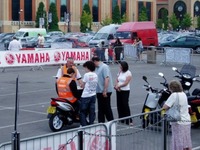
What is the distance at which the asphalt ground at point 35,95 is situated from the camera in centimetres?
1392

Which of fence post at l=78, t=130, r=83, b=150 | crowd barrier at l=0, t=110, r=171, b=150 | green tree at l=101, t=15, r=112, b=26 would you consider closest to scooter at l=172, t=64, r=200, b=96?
crowd barrier at l=0, t=110, r=171, b=150

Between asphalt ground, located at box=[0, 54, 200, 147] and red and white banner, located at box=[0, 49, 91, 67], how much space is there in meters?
0.48

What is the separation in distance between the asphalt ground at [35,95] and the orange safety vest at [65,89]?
0.98 meters

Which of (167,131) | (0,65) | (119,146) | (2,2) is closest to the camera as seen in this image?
(119,146)

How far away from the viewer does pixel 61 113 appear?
13.2m

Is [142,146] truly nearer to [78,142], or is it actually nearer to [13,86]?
[78,142]

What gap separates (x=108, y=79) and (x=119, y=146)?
14.8 ft

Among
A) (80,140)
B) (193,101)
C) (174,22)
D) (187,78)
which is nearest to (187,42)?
(187,78)

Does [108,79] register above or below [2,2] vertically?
below

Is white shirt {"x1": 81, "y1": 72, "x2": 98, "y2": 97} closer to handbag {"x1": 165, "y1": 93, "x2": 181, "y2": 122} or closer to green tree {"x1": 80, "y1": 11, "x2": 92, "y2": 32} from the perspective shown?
handbag {"x1": 165, "y1": 93, "x2": 181, "y2": 122}

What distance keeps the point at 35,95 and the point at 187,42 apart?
29.1m

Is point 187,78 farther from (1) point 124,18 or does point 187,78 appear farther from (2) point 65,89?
(1) point 124,18

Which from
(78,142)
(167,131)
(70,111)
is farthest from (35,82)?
(78,142)

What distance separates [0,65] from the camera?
2831 cm
